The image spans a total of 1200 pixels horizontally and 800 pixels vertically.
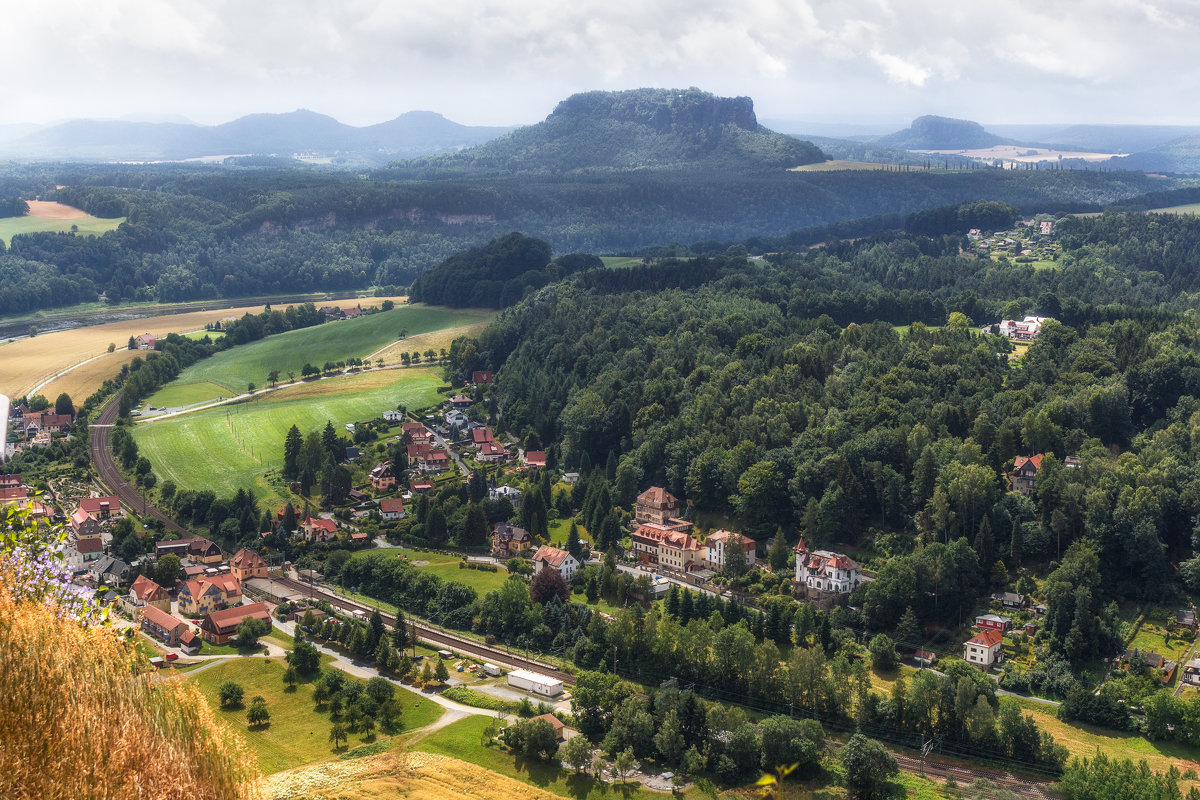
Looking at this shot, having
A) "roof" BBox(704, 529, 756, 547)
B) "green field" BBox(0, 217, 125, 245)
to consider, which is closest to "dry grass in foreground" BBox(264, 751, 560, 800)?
"roof" BBox(704, 529, 756, 547)

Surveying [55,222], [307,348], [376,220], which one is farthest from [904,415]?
[55,222]

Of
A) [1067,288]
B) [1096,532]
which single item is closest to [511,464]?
[1096,532]

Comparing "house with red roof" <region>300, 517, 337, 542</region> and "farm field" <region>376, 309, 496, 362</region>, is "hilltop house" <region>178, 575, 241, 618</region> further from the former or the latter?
"farm field" <region>376, 309, 496, 362</region>

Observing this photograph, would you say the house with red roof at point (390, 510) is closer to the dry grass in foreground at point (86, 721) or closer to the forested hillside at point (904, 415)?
the forested hillside at point (904, 415)

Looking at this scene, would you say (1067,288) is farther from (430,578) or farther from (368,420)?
(430,578)

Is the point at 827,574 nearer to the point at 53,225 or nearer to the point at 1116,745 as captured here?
the point at 1116,745

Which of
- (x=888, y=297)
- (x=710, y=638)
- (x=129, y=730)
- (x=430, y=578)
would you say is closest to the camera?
(x=129, y=730)

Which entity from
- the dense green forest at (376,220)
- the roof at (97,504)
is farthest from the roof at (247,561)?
the dense green forest at (376,220)
